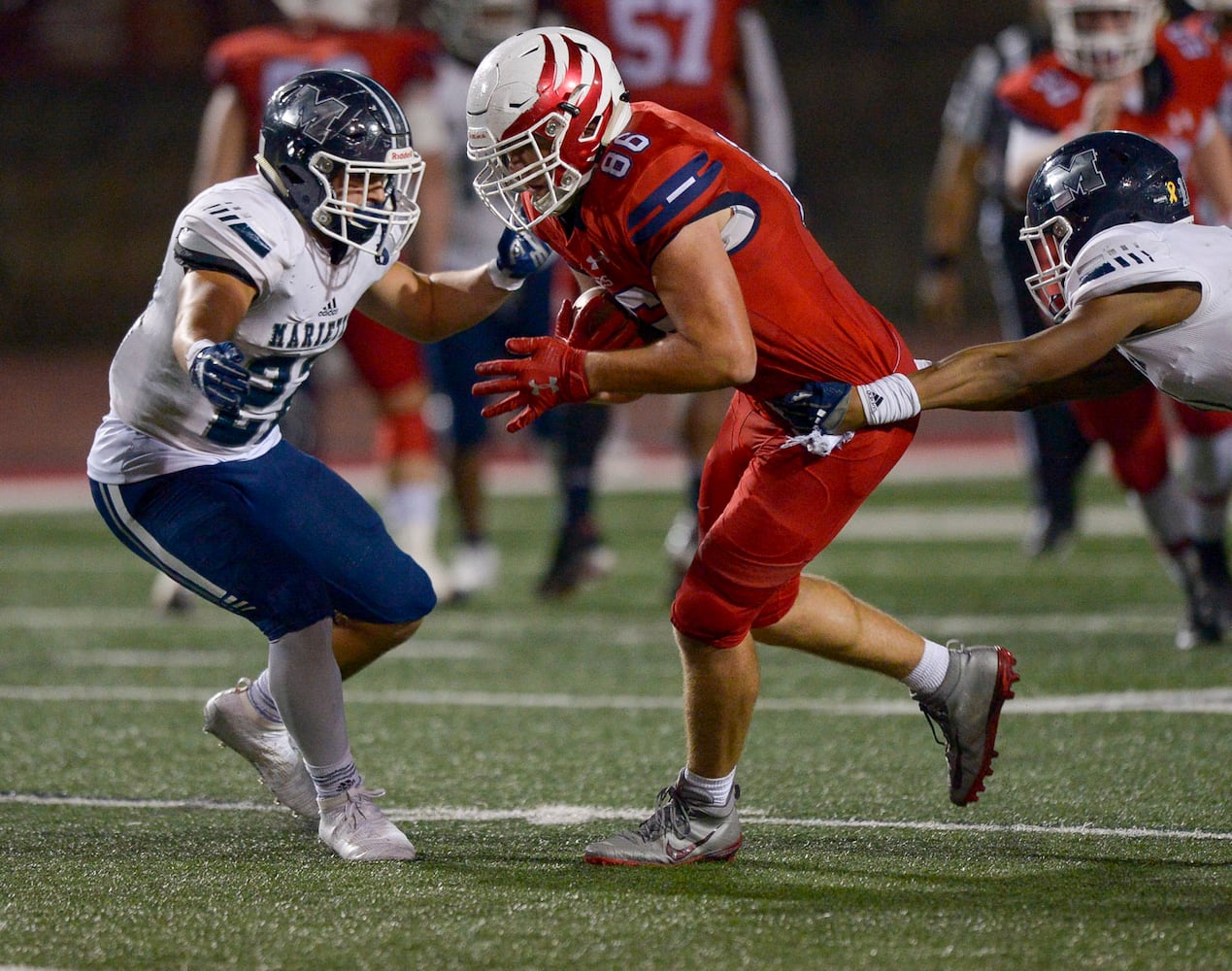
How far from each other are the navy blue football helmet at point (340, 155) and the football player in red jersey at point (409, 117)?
9.06ft

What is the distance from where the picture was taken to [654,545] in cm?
785

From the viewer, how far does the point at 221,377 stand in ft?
9.58

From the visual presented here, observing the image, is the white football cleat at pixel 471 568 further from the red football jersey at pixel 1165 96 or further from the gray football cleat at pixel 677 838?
the gray football cleat at pixel 677 838

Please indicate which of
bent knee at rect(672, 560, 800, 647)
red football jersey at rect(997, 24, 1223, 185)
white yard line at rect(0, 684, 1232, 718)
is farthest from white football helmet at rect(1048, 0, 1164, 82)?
bent knee at rect(672, 560, 800, 647)

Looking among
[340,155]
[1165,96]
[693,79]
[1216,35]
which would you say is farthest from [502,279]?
[1216,35]

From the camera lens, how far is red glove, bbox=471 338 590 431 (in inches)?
117

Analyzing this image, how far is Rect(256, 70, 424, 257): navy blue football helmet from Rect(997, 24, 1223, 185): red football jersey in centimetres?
269

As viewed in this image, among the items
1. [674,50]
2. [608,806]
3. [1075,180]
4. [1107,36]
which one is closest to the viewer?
[1075,180]

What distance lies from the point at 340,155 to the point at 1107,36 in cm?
286

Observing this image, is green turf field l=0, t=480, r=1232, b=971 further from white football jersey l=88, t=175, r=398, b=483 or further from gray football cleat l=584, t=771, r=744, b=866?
white football jersey l=88, t=175, r=398, b=483

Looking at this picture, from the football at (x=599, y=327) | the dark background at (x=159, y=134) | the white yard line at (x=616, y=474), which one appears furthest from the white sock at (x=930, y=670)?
the dark background at (x=159, y=134)

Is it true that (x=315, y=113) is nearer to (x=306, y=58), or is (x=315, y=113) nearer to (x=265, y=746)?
(x=265, y=746)

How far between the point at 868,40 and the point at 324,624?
1673 cm

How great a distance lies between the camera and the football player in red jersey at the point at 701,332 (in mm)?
2982
